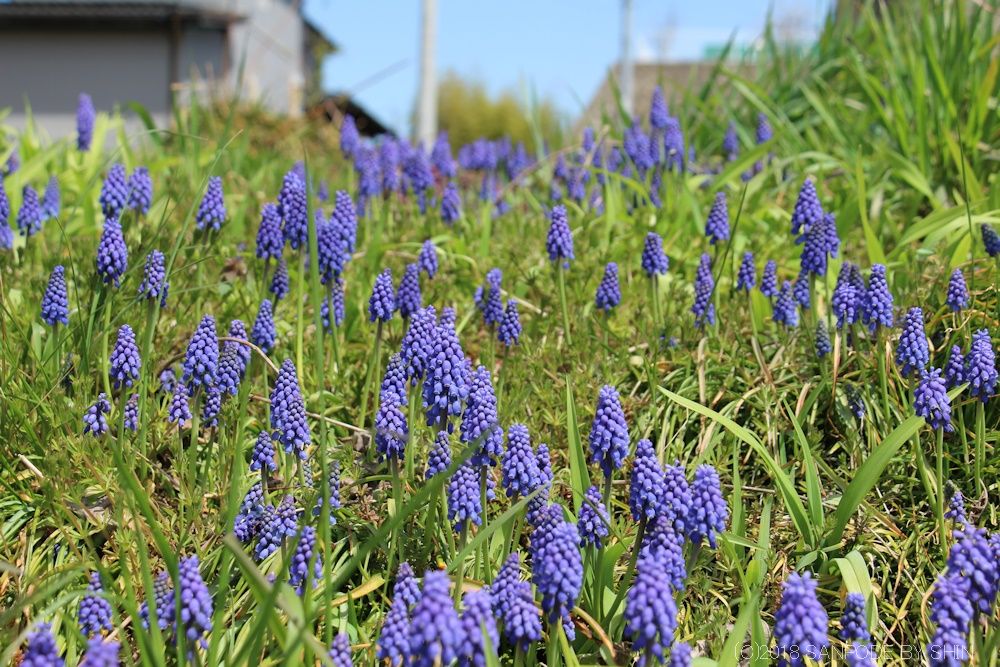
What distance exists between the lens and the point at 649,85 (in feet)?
66.8

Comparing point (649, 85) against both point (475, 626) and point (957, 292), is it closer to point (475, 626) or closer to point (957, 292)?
point (957, 292)

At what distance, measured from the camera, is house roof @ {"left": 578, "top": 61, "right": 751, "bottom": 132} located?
355 inches

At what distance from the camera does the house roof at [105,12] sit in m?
28.9

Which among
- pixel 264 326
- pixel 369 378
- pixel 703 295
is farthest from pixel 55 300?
pixel 703 295

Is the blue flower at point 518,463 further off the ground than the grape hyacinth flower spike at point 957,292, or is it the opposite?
the grape hyacinth flower spike at point 957,292

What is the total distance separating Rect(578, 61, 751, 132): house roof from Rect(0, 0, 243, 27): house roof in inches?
504

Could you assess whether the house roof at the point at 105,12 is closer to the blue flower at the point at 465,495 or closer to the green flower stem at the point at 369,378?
the green flower stem at the point at 369,378

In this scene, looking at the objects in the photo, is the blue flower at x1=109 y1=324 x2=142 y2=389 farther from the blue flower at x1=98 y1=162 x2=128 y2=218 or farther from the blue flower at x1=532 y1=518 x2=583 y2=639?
the blue flower at x1=532 y1=518 x2=583 y2=639

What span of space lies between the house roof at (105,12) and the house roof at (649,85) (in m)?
12.8

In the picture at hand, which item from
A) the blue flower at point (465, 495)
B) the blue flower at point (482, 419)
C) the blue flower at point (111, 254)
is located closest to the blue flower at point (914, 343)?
the blue flower at point (482, 419)

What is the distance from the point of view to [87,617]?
9.36ft

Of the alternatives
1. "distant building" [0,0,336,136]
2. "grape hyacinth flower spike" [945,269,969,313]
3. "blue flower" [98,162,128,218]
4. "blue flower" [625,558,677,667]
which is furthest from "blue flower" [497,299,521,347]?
"distant building" [0,0,336,136]

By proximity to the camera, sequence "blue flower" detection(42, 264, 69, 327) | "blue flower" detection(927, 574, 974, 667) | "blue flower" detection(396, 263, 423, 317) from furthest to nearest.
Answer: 1. "blue flower" detection(396, 263, 423, 317)
2. "blue flower" detection(42, 264, 69, 327)
3. "blue flower" detection(927, 574, 974, 667)

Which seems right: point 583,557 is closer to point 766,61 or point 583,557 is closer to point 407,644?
point 407,644
